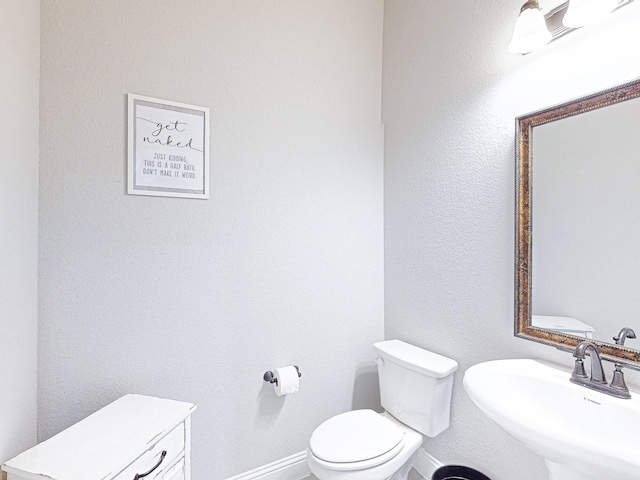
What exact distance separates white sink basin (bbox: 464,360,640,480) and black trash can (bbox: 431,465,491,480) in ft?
1.59

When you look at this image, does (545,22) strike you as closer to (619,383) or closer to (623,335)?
(623,335)

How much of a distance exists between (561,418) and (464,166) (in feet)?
3.48

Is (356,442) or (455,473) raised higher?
(356,442)

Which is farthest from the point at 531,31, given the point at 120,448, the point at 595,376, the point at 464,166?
the point at 120,448

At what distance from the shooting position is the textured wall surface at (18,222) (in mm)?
987

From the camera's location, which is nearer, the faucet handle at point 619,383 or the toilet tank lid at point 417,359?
the faucet handle at point 619,383

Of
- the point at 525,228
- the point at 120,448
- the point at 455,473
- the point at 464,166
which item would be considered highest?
the point at 464,166

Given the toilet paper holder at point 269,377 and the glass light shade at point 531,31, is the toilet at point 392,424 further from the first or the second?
the glass light shade at point 531,31

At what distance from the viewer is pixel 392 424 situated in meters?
1.56

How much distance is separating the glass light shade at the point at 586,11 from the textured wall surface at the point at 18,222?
175 cm

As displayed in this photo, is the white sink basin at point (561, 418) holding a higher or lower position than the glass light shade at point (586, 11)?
lower

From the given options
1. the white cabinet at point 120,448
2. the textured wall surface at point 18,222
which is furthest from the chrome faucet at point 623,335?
the textured wall surface at point 18,222

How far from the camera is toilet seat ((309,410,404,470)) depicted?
4.32ft

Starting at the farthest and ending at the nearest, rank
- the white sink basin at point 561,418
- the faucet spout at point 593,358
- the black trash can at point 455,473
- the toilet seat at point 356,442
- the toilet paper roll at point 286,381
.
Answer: the toilet paper roll at point 286,381, the black trash can at point 455,473, the toilet seat at point 356,442, the faucet spout at point 593,358, the white sink basin at point 561,418
